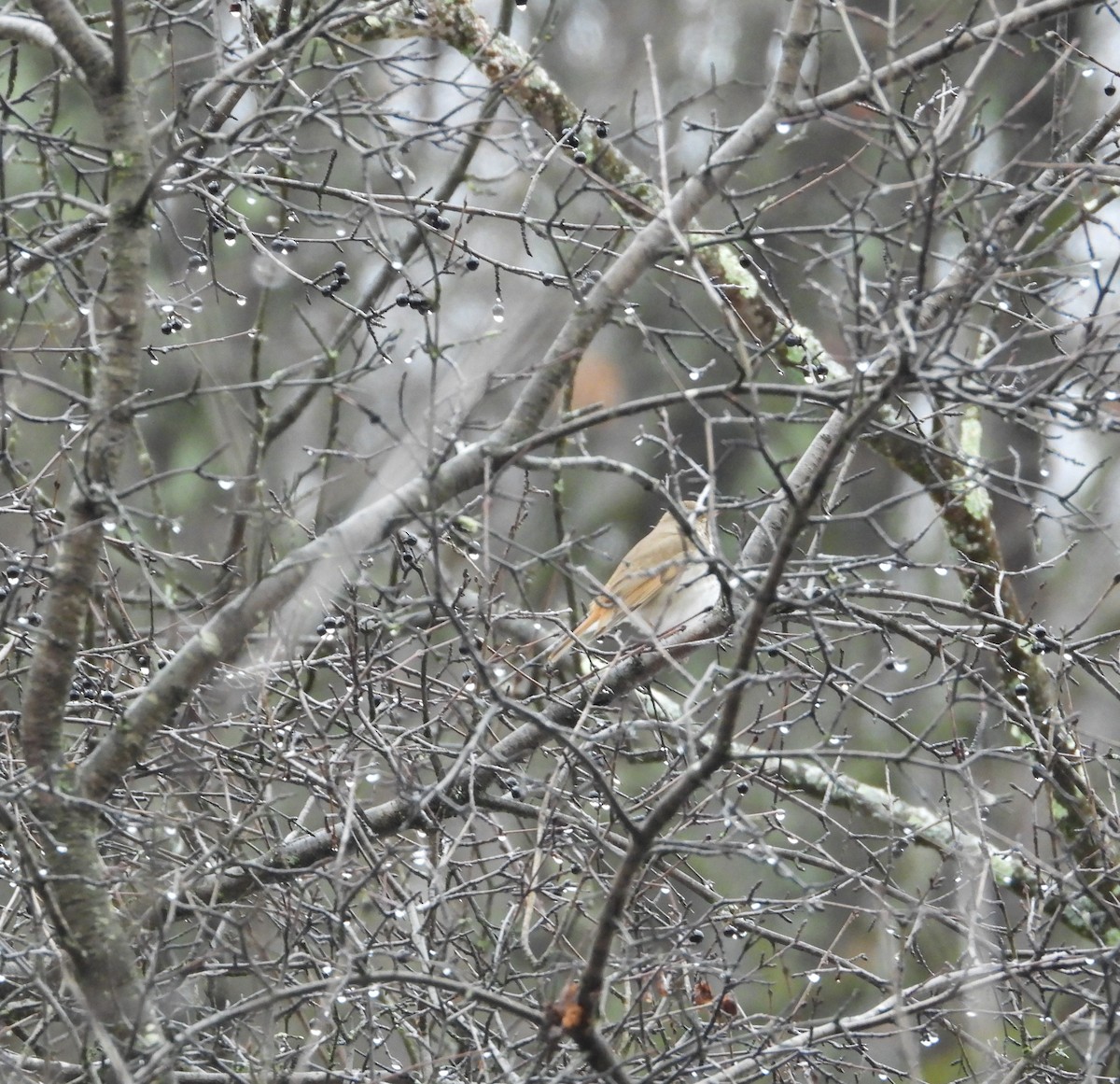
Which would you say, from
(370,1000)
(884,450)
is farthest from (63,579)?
(884,450)

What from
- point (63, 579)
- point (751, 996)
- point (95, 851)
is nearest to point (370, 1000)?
point (95, 851)

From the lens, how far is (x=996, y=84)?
13102 millimetres

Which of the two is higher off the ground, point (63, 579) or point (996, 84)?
point (996, 84)

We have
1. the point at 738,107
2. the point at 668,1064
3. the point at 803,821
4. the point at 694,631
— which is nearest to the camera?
the point at 668,1064

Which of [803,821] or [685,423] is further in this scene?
[685,423]

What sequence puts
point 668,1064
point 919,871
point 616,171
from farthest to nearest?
point 919,871
point 616,171
point 668,1064

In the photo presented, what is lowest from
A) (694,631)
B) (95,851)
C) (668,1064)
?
(668,1064)

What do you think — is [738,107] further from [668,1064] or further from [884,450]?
[668,1064]

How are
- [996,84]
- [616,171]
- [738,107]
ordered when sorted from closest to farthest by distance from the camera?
[616,171] → [996,84] → [738,107]

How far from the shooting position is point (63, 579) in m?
3.61

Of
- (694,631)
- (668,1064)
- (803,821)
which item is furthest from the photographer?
(803,821)

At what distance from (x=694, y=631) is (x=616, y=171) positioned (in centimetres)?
233

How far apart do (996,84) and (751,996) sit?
868 cm

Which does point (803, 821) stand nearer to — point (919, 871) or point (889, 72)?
point (919, 871)
